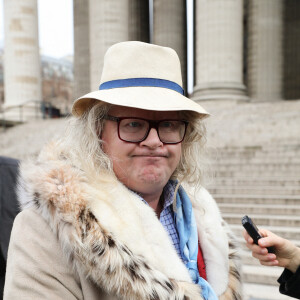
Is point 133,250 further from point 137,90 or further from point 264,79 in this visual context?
point 264,79

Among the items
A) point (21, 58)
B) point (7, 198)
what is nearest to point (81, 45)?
point (21, 58)

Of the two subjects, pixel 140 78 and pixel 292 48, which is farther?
pixel 292 48

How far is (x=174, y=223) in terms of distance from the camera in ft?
5.96

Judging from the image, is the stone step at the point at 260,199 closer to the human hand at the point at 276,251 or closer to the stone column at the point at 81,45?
the human hand at the point at 276,251

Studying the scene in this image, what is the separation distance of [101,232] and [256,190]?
570 centimetres

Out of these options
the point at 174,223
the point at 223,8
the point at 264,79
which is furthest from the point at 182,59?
the point at 174,223

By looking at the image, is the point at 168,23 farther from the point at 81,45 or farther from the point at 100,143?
the point at 100,143

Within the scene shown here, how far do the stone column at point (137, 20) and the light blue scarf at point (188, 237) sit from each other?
1842 centimetres

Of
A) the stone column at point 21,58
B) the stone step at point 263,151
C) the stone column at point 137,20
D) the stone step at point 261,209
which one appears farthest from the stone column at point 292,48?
the stone step at point 261,209

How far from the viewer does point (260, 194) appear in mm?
6555

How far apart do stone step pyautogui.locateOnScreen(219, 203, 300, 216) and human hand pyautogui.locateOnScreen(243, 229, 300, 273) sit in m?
4.07

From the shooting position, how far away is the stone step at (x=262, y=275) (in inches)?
169

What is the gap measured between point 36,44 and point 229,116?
10965 millimetres

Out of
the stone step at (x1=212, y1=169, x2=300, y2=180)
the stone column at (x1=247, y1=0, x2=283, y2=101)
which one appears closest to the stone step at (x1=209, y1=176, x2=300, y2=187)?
the stone step at (x1=212, y1=169, x2=300, y2=180)
